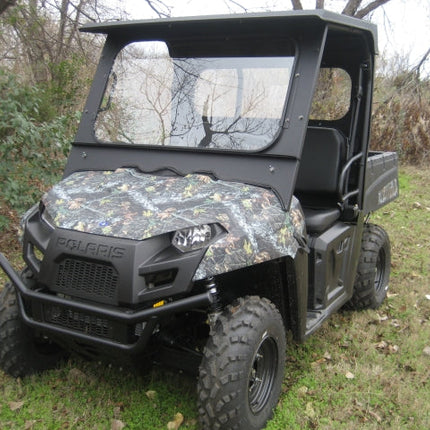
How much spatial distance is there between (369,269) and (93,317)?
2.50 metres

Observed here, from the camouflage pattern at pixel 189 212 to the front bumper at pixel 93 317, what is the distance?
0.19 metres

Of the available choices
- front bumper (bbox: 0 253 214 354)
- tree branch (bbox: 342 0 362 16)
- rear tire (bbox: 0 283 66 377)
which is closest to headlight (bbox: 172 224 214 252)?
front bumper (bbox: 0 253 214 354)

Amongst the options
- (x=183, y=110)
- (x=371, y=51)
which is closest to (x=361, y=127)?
(x=371, y=51)

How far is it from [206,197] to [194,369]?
0.90m

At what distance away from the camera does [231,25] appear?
2996mm

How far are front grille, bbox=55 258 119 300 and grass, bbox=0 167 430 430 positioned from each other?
0.86m

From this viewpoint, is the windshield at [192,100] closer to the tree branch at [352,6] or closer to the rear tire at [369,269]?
the rear tire at [369,269]

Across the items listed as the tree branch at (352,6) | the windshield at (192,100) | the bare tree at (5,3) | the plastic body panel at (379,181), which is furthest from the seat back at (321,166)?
the tree branch at (352,6)

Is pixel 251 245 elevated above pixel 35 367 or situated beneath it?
elevated above

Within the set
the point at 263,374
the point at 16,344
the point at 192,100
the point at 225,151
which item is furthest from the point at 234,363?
the point at 192,100

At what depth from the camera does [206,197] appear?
2.71 meters

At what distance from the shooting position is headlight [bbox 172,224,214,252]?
2.41 m

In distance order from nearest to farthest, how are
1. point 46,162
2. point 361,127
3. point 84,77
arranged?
point 361,127
point 46,162
point 84,77

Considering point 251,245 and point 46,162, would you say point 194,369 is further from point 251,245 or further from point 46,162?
point 46,162
